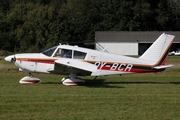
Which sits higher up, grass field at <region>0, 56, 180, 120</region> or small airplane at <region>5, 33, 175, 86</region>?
small airplane at <region>5, 33, 175, 86</region>

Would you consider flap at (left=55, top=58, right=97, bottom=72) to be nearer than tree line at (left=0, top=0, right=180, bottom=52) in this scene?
Yes

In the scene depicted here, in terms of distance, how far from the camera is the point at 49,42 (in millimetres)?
58500

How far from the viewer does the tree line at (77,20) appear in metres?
59.2

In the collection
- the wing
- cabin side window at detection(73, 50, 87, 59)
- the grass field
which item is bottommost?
the grass field

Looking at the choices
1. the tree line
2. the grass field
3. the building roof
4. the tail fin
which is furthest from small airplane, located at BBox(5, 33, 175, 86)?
the building roof

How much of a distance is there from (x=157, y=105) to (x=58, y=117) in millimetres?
3064

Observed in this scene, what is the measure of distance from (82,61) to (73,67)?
667 mm

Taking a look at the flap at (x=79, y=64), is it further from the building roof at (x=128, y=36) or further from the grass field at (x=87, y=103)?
the building roof at (x=128, y=36)

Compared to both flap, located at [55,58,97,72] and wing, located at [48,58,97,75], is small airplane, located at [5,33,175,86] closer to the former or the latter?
wing, located at [48,58,97,75]

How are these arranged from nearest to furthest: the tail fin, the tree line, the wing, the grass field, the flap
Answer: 1. the grass field
2. the flap
3. the wing
4. the tail fin
5. the tree line

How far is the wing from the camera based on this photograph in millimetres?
14402

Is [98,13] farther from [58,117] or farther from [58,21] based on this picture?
[58,117]

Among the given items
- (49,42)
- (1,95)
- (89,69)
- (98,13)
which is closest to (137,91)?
(89,69)

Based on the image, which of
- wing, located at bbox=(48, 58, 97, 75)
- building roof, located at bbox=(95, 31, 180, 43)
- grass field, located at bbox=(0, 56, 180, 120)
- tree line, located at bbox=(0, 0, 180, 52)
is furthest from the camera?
building roof, located at bbox=(95, 31, 180, 43)
